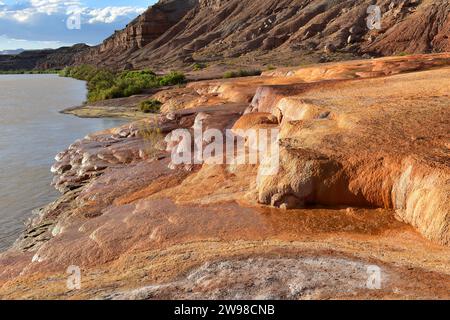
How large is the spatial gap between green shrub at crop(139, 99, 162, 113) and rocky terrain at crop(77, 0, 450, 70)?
15.0 m

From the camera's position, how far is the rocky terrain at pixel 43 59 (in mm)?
100625

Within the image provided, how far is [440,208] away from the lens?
238 inches

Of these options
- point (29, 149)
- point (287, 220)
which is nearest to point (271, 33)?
point (29, 149)

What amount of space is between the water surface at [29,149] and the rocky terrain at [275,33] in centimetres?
1813

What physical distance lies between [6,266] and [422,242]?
18.2 ft

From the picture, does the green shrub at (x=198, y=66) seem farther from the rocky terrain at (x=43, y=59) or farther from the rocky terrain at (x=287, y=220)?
the rocky terrain at (x=43, y=59)

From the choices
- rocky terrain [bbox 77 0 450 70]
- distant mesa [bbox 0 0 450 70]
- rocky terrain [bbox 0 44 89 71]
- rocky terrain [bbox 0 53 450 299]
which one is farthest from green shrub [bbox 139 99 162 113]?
rocky terrain [bbox 0 44 89 71]

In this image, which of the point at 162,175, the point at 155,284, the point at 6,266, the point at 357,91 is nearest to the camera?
the point at 155,284

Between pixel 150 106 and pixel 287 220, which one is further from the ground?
pixel 287 220

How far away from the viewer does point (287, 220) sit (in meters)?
7.11

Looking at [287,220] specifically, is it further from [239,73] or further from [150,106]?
[239,73]

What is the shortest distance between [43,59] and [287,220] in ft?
360

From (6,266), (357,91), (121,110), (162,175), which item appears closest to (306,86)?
(357,91)
